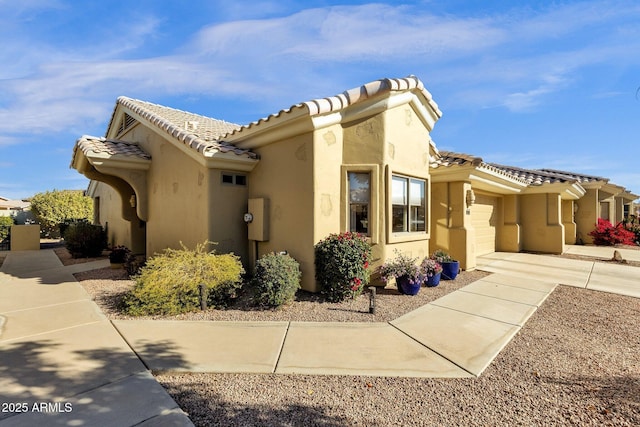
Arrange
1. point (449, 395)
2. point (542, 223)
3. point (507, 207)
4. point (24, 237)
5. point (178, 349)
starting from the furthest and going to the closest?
1. point (24, 237)
2. point (507, 207)
3. point (542, 223)
4. point (178, 349)
5. point (449, 395)

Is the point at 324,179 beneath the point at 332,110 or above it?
beneath

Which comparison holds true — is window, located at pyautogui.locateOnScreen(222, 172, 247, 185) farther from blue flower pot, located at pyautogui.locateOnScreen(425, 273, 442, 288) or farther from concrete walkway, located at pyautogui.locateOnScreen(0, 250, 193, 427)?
blue flower pot, located at pyautogui.locateOnScreen(425, 273, 442, 288)

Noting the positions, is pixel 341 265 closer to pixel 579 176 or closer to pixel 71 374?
pixel 71 374

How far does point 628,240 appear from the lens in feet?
55.7

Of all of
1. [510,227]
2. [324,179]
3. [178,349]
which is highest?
[324,179]

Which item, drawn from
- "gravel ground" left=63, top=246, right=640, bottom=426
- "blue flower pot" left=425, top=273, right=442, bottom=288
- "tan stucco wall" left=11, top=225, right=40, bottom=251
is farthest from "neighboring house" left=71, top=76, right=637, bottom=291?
"tan stucco wall" left=11, top=225, right=40, bottom=251

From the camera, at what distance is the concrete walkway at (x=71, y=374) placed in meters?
2.80

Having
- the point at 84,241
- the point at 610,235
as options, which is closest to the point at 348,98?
the point at 84,241

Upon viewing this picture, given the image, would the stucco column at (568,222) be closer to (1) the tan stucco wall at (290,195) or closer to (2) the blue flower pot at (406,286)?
(2) the blue flower pot at (406,286)

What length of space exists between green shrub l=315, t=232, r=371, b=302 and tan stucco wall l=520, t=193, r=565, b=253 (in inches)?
473

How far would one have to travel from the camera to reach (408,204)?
26.7 feet

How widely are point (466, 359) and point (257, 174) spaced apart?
6259 mm

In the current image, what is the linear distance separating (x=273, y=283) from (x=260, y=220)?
2.25 metres

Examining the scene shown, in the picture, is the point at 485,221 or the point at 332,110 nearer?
the point at 332,110
